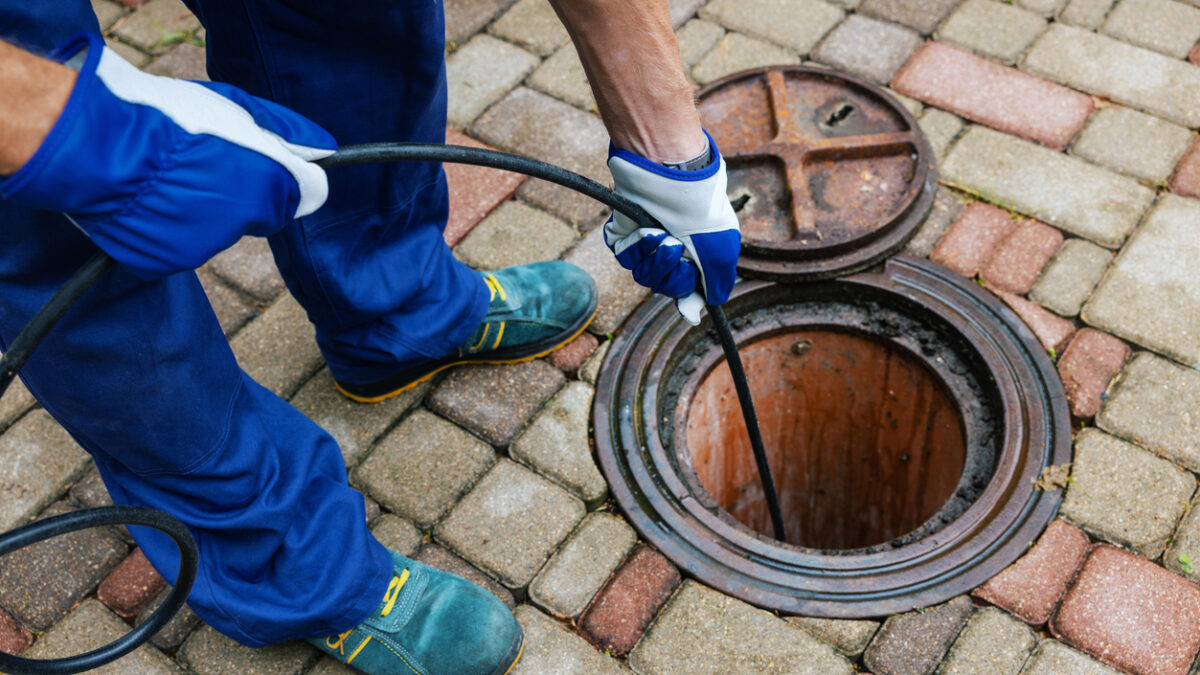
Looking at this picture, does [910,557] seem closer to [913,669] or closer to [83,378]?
[913,669]

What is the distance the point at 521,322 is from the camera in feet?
8.07

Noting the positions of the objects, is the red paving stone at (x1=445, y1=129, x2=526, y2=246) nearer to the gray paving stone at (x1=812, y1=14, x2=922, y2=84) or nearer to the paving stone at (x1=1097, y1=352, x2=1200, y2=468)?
the gray paving stone at (x1=812, y1=14, x2=922, y2=84)

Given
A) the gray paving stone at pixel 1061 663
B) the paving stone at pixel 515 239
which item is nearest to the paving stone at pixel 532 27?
the paving stone at pixel 515 239

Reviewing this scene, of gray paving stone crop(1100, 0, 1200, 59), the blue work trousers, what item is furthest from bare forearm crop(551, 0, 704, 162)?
gray paving stone crop(1100, 0, 1200, 59)

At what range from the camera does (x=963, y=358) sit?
8.21ft

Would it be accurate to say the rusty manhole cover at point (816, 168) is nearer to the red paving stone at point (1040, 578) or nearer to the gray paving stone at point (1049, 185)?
the gray paving stone at point (1049, 185)

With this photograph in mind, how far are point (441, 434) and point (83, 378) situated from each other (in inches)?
37.8

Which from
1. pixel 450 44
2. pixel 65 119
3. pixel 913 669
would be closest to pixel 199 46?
pixel 450 44

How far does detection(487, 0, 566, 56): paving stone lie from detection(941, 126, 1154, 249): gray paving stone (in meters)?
1.37

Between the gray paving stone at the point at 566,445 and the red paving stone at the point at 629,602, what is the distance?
199mm

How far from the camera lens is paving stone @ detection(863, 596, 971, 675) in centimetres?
197

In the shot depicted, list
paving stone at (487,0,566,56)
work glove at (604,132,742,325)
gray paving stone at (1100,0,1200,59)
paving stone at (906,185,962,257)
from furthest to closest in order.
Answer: paving stone at (487,0,566,56)
gray paving stone at (1100,0,1200,59)
paving stone at (906,185,962,257)
work glove at (604,132,742,325)

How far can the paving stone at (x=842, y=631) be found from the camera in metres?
2.00

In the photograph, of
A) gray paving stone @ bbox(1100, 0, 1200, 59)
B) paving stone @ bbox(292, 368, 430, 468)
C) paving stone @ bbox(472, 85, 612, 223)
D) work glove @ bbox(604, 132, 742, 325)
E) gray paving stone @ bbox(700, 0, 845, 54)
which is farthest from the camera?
gray paving stone @ bbox(700, 0, 845, 54)
